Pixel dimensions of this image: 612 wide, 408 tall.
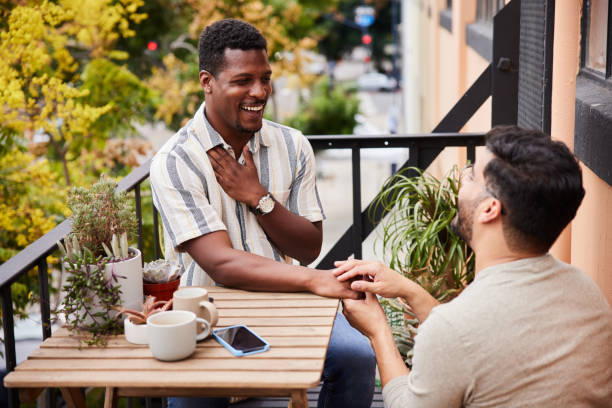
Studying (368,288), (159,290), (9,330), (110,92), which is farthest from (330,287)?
(110,92)

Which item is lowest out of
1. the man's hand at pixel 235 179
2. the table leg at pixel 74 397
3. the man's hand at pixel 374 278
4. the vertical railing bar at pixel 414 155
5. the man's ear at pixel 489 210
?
the table leg at pixel 74 397

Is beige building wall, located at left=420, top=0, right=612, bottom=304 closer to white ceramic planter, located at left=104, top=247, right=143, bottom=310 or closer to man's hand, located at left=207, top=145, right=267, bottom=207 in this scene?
man's hand, located at left=207, top=145, right=267, bottom=207

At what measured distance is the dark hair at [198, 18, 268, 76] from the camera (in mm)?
2555

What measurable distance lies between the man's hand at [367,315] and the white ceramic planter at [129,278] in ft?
2.10

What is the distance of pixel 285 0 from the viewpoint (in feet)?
38.4

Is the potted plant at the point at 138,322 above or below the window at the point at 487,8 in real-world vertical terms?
below

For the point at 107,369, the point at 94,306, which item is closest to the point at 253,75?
the point at 94,306

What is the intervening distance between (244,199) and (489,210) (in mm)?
1085

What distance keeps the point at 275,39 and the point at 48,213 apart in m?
7.06

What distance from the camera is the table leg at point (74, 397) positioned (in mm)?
2037

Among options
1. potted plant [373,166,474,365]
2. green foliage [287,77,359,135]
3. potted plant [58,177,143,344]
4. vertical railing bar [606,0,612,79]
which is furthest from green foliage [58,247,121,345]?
green foliage [287,77,359,135]

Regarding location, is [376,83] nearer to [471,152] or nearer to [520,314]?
[471,152]

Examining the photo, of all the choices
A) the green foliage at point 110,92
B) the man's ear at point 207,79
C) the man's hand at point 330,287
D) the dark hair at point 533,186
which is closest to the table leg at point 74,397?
the man's hand at point 330,287

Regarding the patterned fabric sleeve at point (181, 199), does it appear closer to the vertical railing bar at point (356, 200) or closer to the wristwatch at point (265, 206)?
the wristwatch at point (265, 206)
